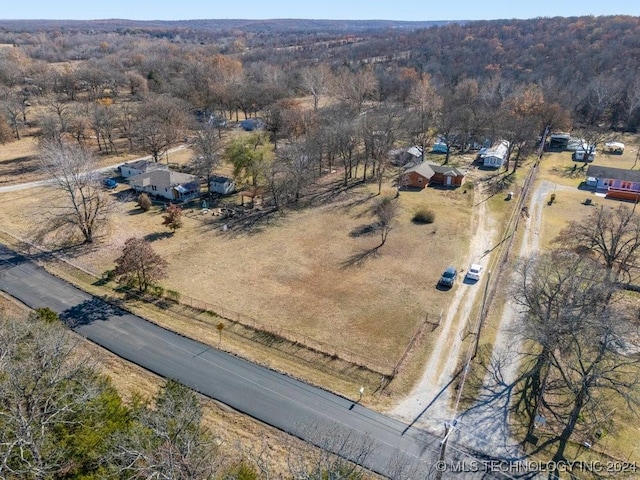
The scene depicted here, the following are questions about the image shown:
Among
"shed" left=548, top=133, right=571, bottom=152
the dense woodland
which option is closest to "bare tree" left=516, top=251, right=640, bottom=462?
the dense woodland

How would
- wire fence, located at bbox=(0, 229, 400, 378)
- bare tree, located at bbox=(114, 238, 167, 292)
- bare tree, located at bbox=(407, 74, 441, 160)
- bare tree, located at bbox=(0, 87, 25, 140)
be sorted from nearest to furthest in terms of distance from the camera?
wire fence, located at bbox=(0, 229, 400, 378) → bare tree, located at bbox=(114, 238, 167, 292) → bare tree, located at bbox=(407, 74, 441, 160) → bare tree, located at bbox=(0, 87, 25, 140)

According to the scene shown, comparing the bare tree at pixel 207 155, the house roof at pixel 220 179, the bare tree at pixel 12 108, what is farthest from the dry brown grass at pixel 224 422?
the bare tree at pixel 12 108

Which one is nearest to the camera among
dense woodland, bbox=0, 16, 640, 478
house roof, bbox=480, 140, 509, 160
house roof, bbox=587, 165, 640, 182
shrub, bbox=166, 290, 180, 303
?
dense woodland, bbox=0, 16, 640, 478

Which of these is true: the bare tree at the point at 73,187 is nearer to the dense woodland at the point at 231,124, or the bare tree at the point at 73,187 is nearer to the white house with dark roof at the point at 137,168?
the dense woodland at the point at 231,124

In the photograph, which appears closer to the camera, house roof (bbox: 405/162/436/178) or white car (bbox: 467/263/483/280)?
white car (bbox: 467/263/483/280)

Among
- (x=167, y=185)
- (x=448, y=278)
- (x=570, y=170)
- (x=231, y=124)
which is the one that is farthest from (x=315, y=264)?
(x=231, y=124)

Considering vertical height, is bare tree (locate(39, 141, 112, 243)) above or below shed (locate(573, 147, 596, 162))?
above

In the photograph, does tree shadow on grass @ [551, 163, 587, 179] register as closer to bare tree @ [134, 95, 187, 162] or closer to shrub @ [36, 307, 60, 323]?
bare tree @ [134, 95, 187, 162]

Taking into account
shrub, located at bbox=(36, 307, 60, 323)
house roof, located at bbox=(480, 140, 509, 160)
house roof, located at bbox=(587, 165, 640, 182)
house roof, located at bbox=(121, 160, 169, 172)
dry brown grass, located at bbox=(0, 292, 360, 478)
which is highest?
shrub, located at bbox=(36, 307, 60, 323)
